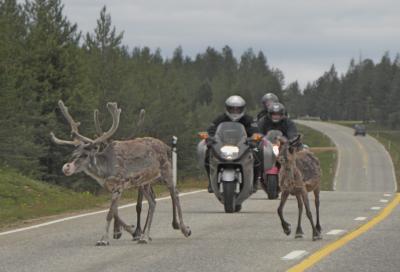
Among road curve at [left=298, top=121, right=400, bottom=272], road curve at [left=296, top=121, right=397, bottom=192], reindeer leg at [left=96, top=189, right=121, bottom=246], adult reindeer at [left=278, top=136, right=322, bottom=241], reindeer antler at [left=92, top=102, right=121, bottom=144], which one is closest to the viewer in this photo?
road curve at [left=298, top=121, right=400, bottom=272]

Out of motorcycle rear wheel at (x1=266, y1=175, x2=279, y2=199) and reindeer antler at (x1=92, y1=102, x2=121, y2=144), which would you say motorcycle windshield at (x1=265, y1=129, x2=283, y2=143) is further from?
reindeer antler at (x1=92, y1=102, x2=121, y2=144)

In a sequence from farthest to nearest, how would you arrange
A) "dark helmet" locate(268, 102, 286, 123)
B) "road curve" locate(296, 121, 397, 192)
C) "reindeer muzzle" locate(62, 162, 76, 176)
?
"road curve" locate(296, 121, 397, 192) → "dark helmet" locate(268, 102, 286, 123) → "reindeer muzzle" locate(62, 162, 76, 176)

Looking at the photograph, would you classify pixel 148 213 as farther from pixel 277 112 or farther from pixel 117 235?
pixel 277 112

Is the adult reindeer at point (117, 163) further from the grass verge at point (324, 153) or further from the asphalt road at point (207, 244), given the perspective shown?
the grass verge at point (324, 153)

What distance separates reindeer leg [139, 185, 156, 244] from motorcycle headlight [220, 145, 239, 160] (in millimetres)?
1312

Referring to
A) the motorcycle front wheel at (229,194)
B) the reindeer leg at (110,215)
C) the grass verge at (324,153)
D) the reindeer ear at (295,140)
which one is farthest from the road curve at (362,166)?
the reindeer leg at (110,215)

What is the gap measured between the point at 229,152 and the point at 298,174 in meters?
0.96

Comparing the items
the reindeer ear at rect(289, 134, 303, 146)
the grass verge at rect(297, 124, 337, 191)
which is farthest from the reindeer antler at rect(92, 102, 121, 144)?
the grass verge at rect(297, 124, 337, 191)

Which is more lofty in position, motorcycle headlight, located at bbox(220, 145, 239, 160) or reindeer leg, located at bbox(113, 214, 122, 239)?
motorcycle headlight, located at bbox(220, 145, 239, 160)

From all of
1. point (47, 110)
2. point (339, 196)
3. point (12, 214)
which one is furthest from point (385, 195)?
point (47, 110)

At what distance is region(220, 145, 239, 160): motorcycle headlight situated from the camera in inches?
529

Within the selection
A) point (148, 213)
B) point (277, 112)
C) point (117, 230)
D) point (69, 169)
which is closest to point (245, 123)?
point (277, 112)

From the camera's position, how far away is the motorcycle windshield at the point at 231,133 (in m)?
13.7

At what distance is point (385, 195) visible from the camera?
81.1 ft
